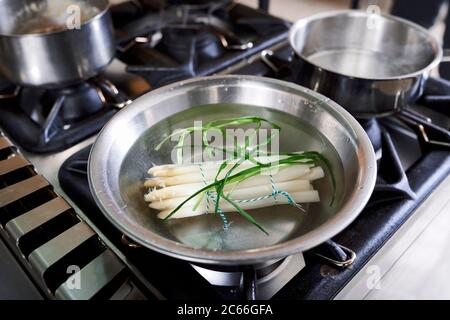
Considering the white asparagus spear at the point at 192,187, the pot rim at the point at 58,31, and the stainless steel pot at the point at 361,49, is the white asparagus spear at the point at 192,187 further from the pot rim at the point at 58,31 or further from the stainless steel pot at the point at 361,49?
the pot rim at the point at 58,31

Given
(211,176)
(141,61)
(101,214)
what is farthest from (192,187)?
(141,61)

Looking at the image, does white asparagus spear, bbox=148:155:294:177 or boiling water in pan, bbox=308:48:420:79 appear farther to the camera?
boiling water in pan, bbox=308:48:420:79

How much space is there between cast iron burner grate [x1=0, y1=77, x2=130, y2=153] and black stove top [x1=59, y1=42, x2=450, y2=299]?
0.22ft

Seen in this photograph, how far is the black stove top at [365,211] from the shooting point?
0.52 metres

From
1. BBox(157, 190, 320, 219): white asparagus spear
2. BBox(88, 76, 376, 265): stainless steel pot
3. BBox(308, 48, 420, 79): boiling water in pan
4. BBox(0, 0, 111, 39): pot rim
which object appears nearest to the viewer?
BBox(88, 76, 376, 265): stainless steel pot

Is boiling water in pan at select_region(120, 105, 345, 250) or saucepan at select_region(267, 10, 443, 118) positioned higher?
Result: saucepan at select_region(267, 10, 443, 118)

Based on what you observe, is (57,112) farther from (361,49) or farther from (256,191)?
(361,49)

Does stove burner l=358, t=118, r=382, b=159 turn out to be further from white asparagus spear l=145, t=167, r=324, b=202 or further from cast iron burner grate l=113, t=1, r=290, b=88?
cast iron burner grate l=113, t=1, r=290, b=88

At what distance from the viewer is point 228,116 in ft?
2.16

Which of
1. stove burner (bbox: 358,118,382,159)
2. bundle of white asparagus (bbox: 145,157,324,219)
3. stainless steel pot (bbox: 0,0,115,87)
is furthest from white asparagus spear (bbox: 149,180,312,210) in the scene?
stainless steel pot (bbox: 0,0,115,87)

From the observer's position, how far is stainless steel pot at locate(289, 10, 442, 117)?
0.69m

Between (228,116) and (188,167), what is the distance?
0.12 meters
